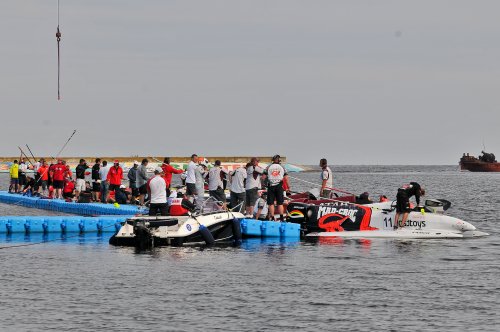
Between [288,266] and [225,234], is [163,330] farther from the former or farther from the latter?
[225,234]

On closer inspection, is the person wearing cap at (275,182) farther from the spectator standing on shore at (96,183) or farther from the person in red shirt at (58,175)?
the person in red shirt at (58,175)

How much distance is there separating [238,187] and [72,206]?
12.6 metres

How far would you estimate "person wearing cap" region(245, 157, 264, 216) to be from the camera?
95.3 feet

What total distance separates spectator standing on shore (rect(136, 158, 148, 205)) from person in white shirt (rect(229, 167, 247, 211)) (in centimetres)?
584

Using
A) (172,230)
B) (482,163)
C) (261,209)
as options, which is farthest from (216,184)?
(482,163)

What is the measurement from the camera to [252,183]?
2941cm

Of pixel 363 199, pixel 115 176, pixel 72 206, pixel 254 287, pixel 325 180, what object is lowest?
pixel 254 287

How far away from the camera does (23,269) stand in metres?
21.9

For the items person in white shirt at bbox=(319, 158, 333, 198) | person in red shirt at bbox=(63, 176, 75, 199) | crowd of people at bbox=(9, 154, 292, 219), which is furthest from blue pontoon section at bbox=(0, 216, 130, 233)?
person in red shirt at bbox=(63, 176, 75, 199)

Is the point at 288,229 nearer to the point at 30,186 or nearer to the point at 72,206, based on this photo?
the point at 72,206

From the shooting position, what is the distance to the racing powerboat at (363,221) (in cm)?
2944

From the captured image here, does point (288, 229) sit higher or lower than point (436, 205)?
lower

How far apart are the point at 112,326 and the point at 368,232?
15170 millimetres

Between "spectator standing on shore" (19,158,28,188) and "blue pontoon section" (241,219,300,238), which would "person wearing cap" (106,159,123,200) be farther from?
"spectator standing on shore" (19,158,28,188)
